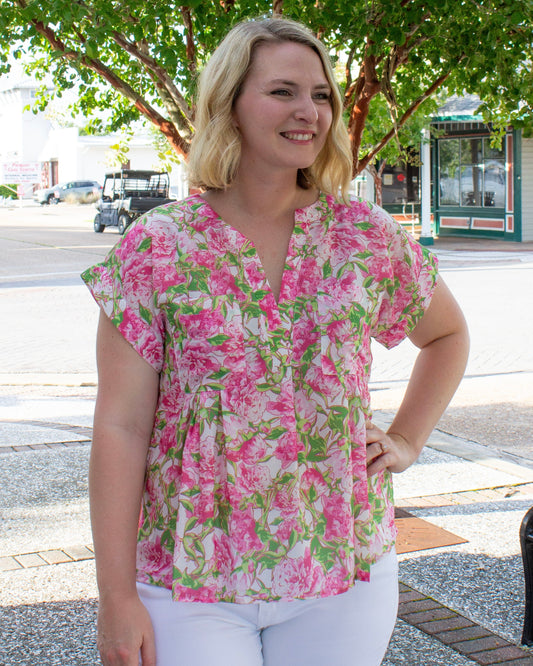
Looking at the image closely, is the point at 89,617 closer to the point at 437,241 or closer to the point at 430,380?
the point at 430,380

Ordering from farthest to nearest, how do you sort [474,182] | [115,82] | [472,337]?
[474,182] → [472,337] → [115,82]

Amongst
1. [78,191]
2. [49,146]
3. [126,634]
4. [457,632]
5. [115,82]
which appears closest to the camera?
[126,634]

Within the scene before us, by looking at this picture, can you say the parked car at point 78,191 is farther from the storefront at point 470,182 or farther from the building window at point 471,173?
the building window at point 471,173

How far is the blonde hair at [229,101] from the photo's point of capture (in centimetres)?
176

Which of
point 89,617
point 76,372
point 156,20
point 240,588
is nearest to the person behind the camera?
point 240,588

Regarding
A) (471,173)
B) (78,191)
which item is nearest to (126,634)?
(471,173)

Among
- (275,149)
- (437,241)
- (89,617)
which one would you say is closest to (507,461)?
(89,617)

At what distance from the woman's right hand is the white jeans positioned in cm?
2

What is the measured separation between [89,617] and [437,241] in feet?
81.3

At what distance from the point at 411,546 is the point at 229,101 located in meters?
3.02

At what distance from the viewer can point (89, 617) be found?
3611mm

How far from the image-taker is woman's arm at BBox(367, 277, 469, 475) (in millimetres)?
1953

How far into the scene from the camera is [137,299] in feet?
5.41

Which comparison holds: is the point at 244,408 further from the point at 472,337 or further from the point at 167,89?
the point at 472,337
